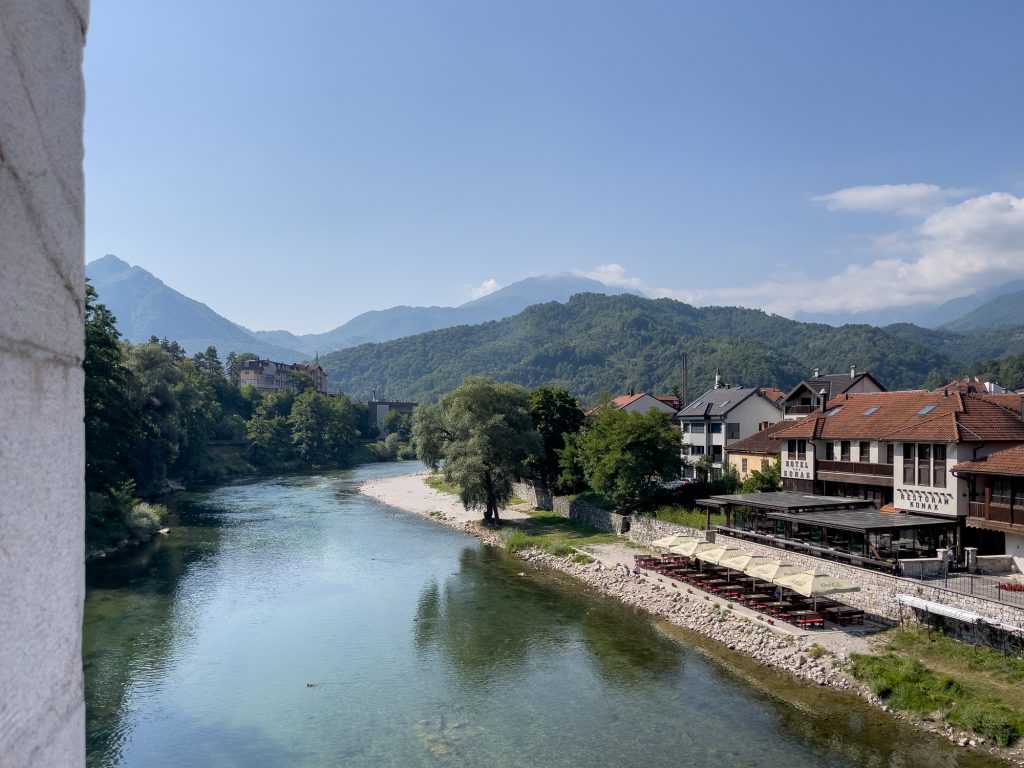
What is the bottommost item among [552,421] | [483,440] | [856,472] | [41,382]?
[856,472]

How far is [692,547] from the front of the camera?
96.7 ft

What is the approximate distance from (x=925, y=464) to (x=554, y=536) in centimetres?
1956

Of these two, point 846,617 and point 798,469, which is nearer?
point 846,617

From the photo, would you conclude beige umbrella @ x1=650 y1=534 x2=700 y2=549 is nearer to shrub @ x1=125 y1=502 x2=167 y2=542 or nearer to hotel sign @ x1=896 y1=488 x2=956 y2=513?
hotel sign @ x1=896 y1=488 x2=956 y2=513

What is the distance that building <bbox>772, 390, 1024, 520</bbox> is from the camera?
2492cm

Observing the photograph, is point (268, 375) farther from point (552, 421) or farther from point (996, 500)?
point (996, 500)

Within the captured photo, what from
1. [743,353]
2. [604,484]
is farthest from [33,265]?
[743,353]

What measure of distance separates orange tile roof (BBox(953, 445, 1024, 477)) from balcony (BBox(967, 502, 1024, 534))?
45.6 inches

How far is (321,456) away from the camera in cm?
9225

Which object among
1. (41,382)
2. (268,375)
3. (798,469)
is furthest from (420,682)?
(268,375)

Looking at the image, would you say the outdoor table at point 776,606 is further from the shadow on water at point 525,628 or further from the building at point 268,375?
the building at point 268,375

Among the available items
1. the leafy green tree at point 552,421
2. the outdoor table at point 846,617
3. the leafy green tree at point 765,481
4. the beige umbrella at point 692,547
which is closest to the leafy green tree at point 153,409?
the leafy green tree at point 552,421

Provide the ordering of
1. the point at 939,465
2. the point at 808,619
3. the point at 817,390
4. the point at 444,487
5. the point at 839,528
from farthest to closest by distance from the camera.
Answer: the point at 444,487 → the point at 817,390 → the point at 939,465 → the point at 839,528 → the point at 808,619

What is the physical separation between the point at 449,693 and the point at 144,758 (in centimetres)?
758
